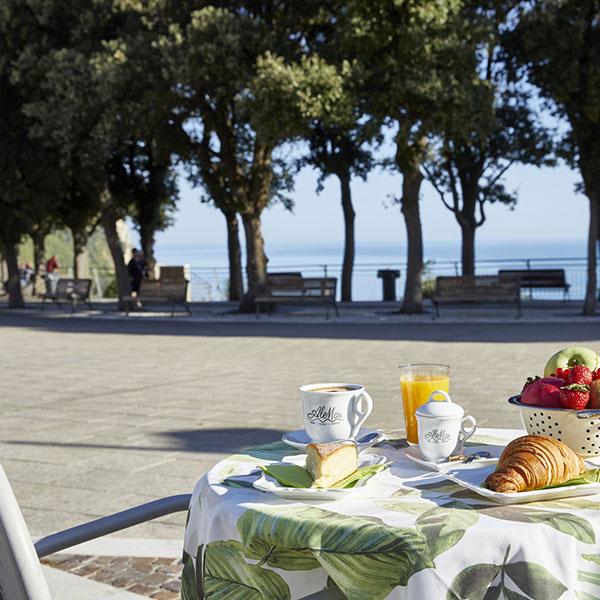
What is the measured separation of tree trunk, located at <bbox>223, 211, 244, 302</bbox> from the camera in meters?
26.5

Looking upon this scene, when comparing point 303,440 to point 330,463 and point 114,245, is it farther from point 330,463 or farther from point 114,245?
point 114,245

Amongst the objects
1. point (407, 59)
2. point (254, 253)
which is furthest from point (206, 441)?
point (254, 253)

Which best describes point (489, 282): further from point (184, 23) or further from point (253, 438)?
point (253, 438)

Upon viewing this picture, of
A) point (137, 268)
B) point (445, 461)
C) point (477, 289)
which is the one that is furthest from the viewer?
point (137, 268)

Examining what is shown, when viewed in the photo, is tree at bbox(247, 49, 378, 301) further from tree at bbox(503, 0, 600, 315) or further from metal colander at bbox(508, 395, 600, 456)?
metal colander at bbox(508, 395, 600, 456)

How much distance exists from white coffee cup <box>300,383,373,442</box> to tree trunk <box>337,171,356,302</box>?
23.6 metres

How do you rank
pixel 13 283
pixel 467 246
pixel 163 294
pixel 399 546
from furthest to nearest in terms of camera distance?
pixel 13 283
pixel 467 246
pixel 163 294
pixel 399 546

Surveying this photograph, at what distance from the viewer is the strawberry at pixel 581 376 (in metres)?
1.99

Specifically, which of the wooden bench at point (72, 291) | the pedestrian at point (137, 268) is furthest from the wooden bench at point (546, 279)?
the wooden bench at point (72, 291)

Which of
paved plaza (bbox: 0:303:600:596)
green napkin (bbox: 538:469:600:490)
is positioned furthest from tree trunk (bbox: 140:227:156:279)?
green napkin (bbox: 538:469:600:490)

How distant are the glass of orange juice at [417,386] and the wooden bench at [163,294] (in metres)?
19.1

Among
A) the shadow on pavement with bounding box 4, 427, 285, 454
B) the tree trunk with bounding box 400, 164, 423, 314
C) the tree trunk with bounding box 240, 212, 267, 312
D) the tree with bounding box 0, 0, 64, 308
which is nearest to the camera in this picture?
the shadow on pavement with bounding box 4, 427, 285, 454

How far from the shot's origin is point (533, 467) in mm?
1717

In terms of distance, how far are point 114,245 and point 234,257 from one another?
4692 millimetres
